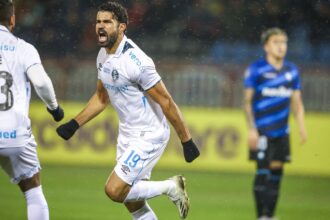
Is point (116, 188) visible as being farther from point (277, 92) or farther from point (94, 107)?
point (277, 92)

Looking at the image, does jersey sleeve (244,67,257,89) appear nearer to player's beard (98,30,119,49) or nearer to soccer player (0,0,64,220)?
player's beard (98,30,119,49)

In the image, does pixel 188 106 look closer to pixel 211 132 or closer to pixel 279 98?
pixel 211 132

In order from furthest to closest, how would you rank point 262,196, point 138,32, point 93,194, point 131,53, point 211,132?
1. point 138,32
2. point 211,132
3. point 93,194
4. point 262,196
5. point 131,53

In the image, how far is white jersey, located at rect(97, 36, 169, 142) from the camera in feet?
21.6

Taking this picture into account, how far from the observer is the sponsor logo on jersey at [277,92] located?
348 inches

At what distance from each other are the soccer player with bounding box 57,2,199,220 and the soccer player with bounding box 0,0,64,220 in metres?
0.56

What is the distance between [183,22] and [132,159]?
Answer: 310 inches

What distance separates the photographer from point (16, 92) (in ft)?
20.4

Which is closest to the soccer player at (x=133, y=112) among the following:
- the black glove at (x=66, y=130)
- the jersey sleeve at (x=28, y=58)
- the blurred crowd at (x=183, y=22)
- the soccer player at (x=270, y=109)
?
the black glove at (x=66, y=130)

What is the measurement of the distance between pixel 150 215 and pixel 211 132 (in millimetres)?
5926

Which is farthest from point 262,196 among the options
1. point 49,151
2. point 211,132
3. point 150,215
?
point 49,151

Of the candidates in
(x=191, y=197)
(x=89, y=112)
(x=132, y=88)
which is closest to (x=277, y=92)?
(x=191, y=197)

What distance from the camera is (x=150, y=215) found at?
6.89 metres

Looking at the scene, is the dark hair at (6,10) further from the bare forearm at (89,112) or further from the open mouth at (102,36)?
the bare forearm at (89,112)
